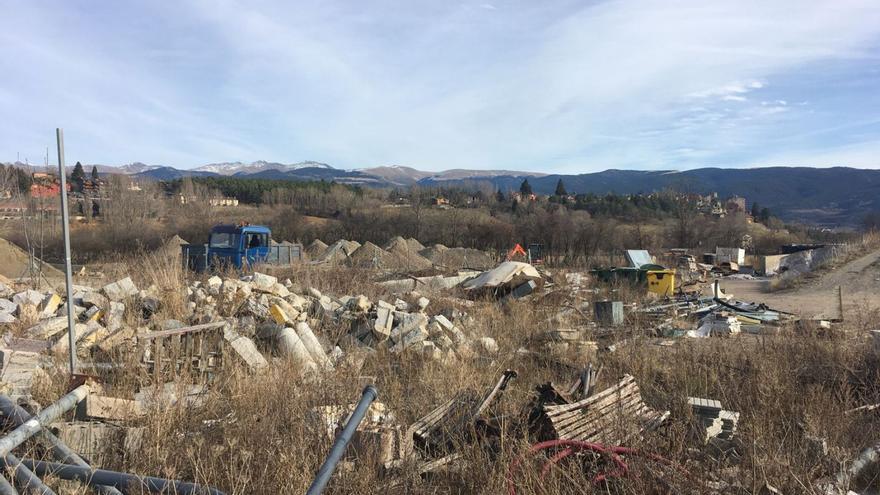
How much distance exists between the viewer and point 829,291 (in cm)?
1811

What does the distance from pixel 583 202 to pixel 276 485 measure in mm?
76425

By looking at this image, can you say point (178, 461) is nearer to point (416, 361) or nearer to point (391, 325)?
point (416, 361)

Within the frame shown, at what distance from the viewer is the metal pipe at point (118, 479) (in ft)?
9.62

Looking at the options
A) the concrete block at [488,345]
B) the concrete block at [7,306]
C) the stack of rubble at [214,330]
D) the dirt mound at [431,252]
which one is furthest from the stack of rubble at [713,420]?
the dirt mound at [431,252]

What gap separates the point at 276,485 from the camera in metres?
3.25

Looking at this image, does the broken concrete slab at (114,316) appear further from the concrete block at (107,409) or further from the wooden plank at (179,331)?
the concrete block at (107,409)

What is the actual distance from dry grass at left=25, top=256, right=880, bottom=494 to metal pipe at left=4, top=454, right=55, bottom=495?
552 millimetres

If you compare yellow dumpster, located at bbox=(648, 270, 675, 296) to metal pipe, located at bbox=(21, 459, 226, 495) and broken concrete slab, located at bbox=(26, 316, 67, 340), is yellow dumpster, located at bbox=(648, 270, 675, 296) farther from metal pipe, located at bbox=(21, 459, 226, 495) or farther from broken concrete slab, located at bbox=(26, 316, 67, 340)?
metal pipe, located at bbox=(21, 459, 226, 495)

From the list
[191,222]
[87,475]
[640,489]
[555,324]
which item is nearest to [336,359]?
[87,475]

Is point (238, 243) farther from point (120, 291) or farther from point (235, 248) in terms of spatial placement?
point (120, 291)

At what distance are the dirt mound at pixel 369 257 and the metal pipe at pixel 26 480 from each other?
70.5ft

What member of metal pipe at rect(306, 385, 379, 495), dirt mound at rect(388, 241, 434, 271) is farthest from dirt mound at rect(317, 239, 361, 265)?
metal pipe at rect(306, 385, 379, 495)

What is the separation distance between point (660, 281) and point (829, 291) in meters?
6.31

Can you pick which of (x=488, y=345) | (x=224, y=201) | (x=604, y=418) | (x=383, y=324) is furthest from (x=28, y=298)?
(x=224, y=201)
